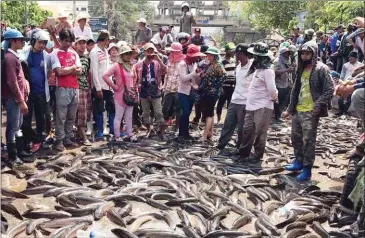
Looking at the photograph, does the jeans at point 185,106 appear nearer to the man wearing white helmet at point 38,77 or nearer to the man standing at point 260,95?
the man standing at point 260,95

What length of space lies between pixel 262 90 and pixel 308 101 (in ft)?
3.33

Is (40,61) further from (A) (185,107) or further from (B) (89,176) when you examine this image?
(A) (185,107)

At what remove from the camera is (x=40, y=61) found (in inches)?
341

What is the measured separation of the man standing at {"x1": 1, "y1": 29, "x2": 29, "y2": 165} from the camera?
7457 mm

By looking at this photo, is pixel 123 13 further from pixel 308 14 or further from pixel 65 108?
pixel 65 108

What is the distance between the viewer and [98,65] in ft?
33.4

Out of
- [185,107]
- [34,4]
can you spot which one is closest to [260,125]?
[185,107]

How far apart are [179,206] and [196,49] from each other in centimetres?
457

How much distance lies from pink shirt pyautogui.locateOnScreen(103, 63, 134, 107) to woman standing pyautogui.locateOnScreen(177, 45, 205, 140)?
3.76 feet

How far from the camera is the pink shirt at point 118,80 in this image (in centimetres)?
974

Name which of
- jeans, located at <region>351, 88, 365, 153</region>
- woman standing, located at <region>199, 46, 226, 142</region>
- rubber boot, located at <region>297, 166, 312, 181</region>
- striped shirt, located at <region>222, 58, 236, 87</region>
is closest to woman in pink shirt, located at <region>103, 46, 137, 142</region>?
woman standing, located at <region>199, 46, 226, 142</region>

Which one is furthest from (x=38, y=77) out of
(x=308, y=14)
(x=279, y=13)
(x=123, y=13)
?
(x=123, y=13)

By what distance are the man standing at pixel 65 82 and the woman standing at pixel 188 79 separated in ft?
7.49

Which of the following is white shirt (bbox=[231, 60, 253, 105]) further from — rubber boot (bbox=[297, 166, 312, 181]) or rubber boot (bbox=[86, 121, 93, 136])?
rubber boot (bbox=[86, 121, 93, 136])
